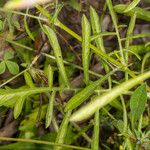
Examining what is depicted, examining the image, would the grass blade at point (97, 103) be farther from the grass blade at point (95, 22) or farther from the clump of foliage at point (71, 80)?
the grass blade at point (95, 22)

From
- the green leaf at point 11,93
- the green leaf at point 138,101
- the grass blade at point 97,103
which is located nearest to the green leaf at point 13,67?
the green leaf at point 11,93

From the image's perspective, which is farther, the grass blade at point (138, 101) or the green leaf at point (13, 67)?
the green leaf at point (13, 67)

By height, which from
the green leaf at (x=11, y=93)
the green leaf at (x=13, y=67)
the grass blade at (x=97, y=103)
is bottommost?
the grass blade at (x=97, y=103)

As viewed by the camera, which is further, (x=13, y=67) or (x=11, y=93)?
(x=13, y=67)

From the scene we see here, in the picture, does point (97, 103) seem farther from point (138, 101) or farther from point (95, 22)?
point (95, 22)

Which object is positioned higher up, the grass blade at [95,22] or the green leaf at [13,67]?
the grass blade at [95,22]

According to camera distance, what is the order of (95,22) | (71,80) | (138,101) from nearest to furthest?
(138,101)
(95,22)
(71,80)

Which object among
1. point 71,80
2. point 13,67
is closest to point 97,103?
point 13,67

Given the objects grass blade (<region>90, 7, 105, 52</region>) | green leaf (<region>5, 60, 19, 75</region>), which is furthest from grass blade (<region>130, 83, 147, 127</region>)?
green leaf (<region>5, 60, 19, 75</region>)
